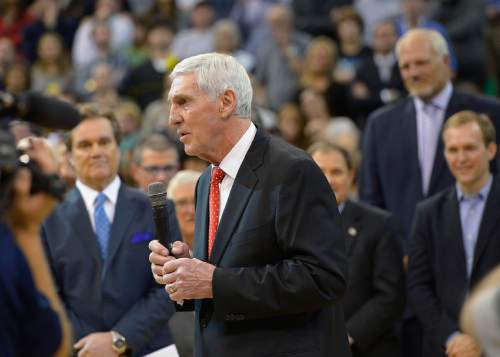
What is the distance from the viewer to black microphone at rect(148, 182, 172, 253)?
410 cm

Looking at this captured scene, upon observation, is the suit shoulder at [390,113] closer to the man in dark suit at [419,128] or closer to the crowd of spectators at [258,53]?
the man in dark suit at [419,128]

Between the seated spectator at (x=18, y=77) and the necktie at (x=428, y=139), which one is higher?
the seated spectator at (x=18, y=77)

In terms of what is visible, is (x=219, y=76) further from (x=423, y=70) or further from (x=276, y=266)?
(x=423, y=70)

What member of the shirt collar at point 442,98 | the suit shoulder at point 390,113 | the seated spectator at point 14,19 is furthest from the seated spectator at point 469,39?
the seated spectator at point 14,19

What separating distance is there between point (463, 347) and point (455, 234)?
2.24 feet

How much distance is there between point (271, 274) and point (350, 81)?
7274 mm

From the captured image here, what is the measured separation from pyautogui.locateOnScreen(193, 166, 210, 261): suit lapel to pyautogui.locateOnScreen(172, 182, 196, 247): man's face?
184 centimetres

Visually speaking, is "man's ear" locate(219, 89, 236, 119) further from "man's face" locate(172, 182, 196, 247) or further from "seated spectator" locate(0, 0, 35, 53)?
"seated spectator" locate(0, 0, 35, 53)

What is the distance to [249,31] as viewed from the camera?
43.5 ft

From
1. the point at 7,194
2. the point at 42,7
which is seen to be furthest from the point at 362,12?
the point at 7,194

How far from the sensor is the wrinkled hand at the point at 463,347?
5477 millimetres

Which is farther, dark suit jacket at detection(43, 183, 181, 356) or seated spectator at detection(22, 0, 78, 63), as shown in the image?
seated spectator at detection(22, 0, 78, 63)

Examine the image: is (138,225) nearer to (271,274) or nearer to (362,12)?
(271,274)

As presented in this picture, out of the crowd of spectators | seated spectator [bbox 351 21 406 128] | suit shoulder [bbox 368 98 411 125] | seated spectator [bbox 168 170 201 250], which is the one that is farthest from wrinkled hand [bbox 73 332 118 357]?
seated spectator [bbox 351 21 406 128]
